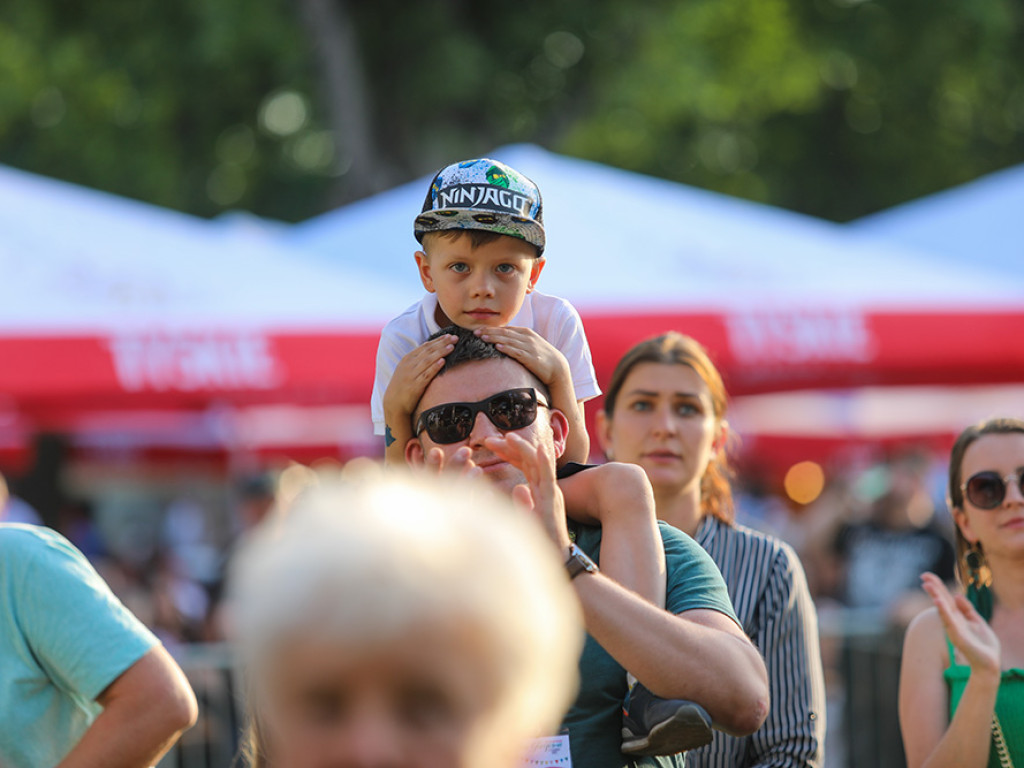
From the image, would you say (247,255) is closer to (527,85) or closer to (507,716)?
(507,716)

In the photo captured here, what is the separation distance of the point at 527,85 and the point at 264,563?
17.5 m

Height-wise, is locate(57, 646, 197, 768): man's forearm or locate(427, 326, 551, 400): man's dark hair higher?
locate(427, 326, 551, 400): man's dark hair

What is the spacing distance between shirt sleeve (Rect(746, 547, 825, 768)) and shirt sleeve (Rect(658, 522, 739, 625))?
105cm

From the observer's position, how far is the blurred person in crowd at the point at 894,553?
7188 millimetres

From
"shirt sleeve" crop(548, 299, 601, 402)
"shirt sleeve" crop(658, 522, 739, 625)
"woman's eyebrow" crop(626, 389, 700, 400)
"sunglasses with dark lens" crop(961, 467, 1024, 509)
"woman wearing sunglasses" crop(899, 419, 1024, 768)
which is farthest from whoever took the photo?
"woman's eyebrow" crop(626, 389, 700, 400)

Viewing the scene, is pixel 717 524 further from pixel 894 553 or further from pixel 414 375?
pixel 894 553

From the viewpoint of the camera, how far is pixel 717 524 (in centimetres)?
397

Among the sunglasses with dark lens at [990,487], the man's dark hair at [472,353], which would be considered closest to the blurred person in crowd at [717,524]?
the sunglasses with dark lens at [990,487]

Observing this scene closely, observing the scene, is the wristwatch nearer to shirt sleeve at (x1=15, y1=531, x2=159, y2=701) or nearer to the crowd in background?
shirt sleeve at (x1=15, y1=531, x2=159, y2=701)

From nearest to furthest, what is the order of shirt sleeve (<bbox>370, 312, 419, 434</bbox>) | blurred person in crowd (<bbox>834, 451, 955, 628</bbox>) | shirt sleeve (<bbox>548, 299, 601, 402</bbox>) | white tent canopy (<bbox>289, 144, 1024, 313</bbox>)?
1. shirt sleeve (<bbox>370, 312, 419, 434</bbox>)
2. shirt sleeve (<bbox>548, 299, 601, 402</bbox>)
3. blurred person in crowd (<bbox>834, 451, 955, 628</bbox>)
4. white tent canopy (<bbox>289, 144, 1024, 313</bbox>)

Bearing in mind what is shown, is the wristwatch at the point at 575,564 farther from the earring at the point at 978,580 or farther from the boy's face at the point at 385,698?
the earring at the point at 978,580

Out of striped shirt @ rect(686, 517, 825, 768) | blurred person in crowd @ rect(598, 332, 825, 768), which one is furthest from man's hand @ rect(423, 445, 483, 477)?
striped shirt @ rect(686, 517, 825, 768)

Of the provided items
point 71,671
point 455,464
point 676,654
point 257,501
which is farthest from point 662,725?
point 257,501

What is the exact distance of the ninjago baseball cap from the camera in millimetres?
2877
